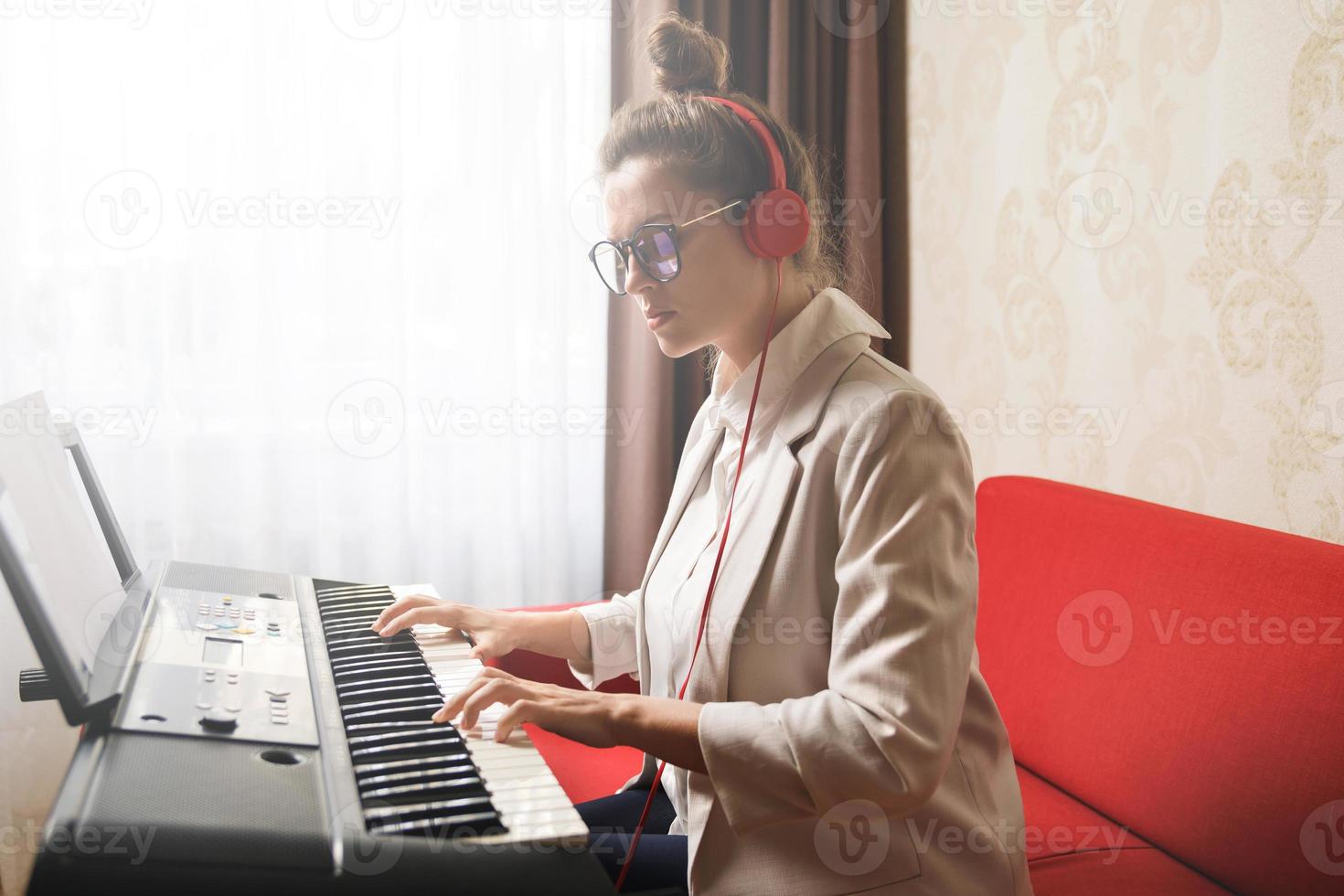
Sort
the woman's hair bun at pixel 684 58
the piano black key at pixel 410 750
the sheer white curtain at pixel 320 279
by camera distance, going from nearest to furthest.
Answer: the piano black key at pixel 410 750, the woman's hair bun at pixel 684 58, the sheer white curtain at pixel 320 279

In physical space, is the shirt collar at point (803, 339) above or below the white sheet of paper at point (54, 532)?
above

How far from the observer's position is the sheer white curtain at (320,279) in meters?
2.39

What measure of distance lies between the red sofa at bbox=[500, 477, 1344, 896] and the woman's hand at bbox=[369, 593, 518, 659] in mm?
411

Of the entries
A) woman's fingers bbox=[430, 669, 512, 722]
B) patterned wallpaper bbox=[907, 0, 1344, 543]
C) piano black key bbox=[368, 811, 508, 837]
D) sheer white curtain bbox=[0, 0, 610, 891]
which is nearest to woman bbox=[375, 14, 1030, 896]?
woman's fingers bbox=[430, 669, 512, 722]

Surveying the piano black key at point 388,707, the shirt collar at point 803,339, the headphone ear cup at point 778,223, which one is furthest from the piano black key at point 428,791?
the headphone ear cup at point 778,223

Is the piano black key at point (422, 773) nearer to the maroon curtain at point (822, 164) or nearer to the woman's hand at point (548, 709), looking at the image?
the woman's hand at point (548, 709)

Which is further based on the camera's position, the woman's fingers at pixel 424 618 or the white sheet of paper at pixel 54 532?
the woman's fingers at pixel 424 618

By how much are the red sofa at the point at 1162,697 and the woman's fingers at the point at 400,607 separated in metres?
0.48

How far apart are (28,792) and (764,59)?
2.60 meters

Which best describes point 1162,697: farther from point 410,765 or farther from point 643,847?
point 410,765

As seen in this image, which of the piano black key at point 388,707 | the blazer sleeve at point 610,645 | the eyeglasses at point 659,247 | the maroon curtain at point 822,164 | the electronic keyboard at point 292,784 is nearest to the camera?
the electronic keyboard at point 292,784

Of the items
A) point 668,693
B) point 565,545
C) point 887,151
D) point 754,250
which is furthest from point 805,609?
point 887,151

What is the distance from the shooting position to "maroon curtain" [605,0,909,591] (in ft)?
9.22

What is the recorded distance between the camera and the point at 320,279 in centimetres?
260
